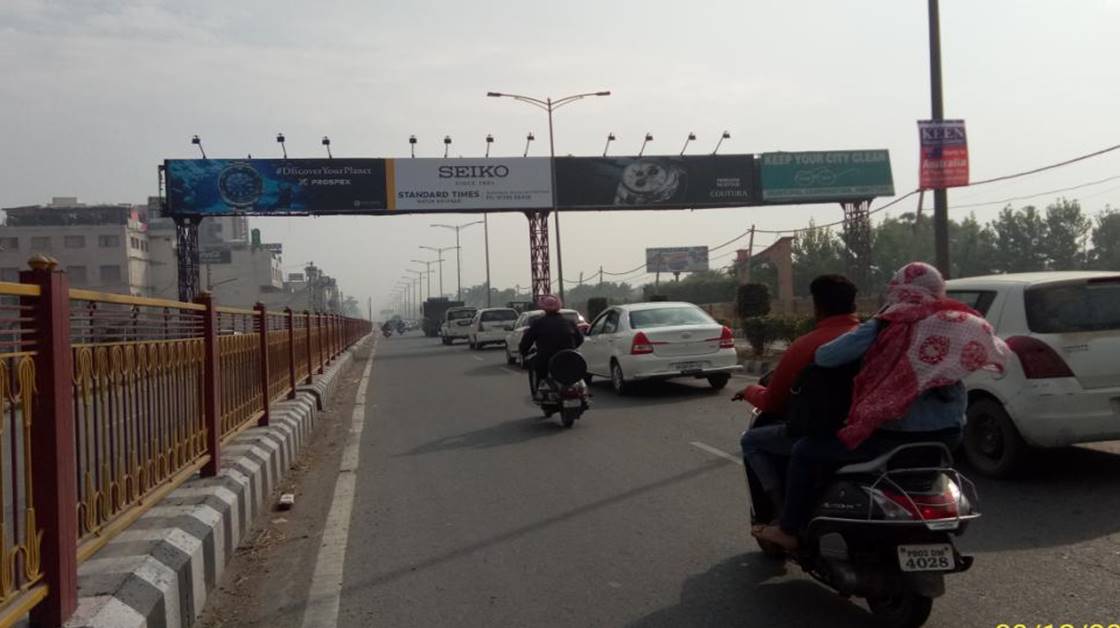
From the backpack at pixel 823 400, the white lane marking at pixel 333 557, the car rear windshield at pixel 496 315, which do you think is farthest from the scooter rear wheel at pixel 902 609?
the car rear windshield at pixel 496 315

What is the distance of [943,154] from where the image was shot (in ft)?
42.7

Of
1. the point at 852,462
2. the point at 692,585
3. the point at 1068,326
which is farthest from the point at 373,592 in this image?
the point at 1068,326

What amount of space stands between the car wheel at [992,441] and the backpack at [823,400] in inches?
124

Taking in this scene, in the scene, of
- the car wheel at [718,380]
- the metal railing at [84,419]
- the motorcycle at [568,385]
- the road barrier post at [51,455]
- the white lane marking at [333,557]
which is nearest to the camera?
the metal railing at [84,419]

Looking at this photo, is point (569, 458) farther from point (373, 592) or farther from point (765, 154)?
point (765, 154)

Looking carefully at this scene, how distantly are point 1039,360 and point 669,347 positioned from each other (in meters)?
7.50

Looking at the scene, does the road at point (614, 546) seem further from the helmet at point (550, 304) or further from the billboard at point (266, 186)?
the billboard at point (266, 186)

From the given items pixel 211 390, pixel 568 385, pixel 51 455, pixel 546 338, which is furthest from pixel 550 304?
pixel 51 455

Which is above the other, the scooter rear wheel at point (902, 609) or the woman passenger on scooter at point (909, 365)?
the woman passenger on scooter at point (909, 365)

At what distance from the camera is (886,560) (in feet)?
12.6

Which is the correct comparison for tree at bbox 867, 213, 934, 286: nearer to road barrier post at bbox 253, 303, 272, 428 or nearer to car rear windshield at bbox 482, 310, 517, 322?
car rear windshield at bbox 482, 310, 517, 322

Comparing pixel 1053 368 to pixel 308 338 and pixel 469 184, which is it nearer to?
pixel 308 338

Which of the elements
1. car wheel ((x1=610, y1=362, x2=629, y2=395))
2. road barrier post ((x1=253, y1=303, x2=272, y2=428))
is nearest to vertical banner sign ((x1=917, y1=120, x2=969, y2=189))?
car wheel ((x1=610, y1=362, x2=629, y2=395))

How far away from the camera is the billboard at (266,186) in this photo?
36.5 meters
